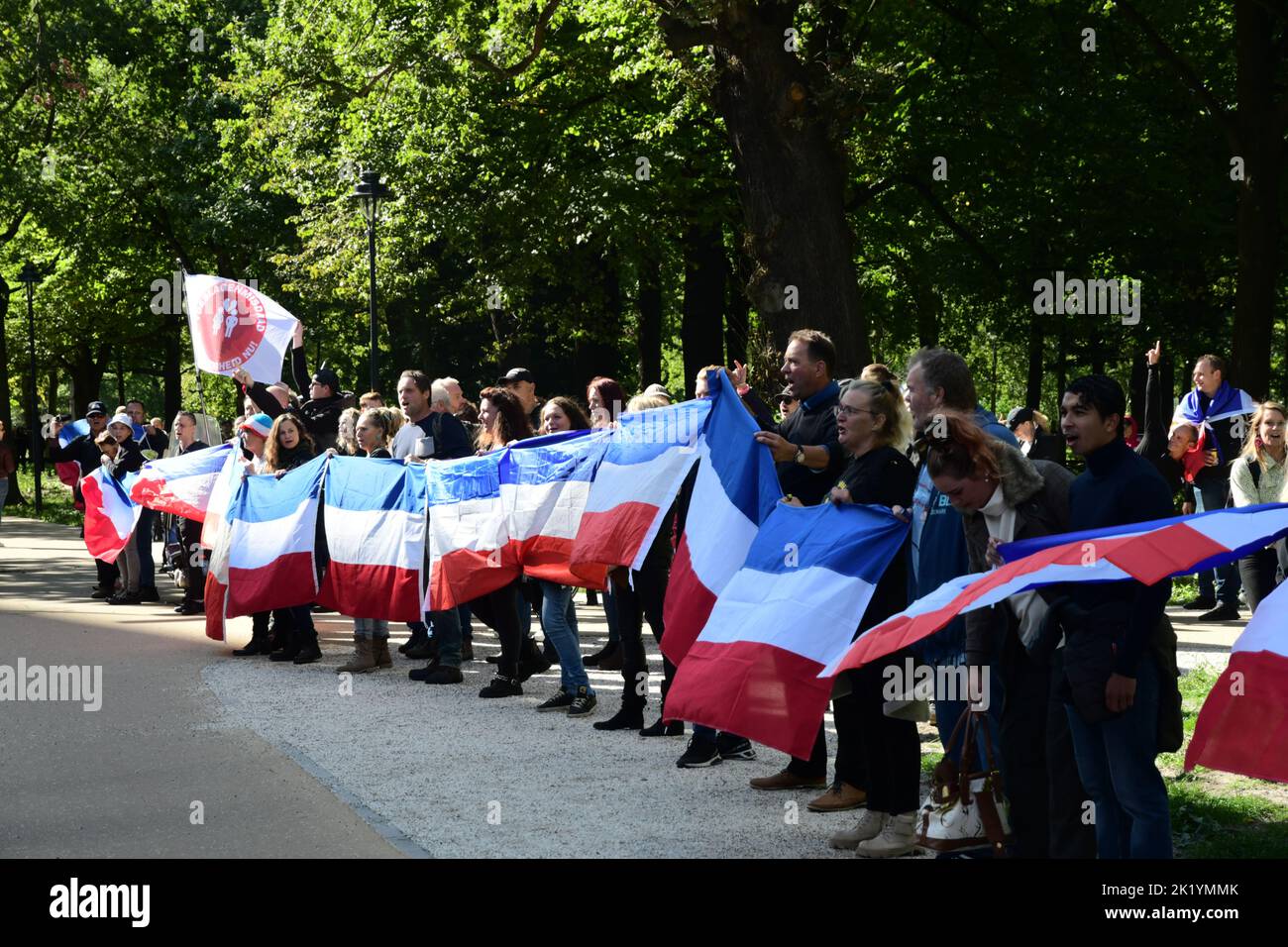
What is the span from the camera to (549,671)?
12.8 m

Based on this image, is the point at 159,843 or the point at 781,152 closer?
the point at 159,843

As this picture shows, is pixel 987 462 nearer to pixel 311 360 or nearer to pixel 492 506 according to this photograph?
pixel 492 506

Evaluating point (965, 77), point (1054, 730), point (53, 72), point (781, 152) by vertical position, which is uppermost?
point (53, 72)

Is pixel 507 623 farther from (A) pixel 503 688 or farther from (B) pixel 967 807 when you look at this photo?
(B) pixel 967 807

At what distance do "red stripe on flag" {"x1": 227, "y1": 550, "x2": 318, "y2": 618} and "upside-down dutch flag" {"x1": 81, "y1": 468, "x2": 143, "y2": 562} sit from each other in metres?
4.77

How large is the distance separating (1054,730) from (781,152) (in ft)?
33.9

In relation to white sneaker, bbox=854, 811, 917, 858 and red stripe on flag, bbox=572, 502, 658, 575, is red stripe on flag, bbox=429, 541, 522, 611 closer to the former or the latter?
red stripe on flag, bbox=572, 502, 658, 575

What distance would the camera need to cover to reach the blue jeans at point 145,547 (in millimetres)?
18125

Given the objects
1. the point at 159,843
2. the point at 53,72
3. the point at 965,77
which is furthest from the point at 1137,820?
the point at 53,72

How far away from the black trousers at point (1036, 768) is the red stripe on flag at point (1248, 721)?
707 mm

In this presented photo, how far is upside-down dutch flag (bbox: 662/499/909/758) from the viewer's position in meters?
7.00

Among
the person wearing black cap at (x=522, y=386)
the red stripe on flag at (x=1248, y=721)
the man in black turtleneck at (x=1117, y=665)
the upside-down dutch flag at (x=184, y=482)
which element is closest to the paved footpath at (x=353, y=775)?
the man in black turtleneck at (x=1117, y=665)

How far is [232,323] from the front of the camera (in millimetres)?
14953

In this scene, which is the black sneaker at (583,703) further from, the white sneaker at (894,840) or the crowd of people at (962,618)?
the white sneaker at (894,840)
